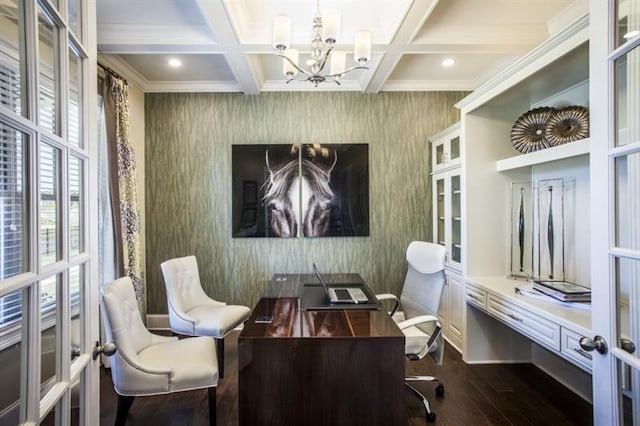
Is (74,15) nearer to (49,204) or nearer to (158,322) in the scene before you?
(49,204)

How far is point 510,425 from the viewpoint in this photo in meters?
2.12

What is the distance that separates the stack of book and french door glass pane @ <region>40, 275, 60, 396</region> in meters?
2.64

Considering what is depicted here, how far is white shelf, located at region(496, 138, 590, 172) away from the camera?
2.02 metres

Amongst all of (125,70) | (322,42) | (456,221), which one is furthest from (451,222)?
(125,70)

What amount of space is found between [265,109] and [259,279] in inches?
78.2

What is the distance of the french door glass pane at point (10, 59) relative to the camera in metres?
0.74

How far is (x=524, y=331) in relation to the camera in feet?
7.42

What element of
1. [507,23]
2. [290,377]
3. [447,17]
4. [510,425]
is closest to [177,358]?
[290,377]

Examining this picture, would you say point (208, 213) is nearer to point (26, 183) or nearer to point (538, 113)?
point (26, 183)

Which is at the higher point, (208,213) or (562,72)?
(562,72)

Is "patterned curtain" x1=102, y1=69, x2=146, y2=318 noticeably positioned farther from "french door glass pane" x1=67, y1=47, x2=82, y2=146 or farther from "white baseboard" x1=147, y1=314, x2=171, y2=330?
"french door glass pane" x1=67, y1=47, x2=82, y2=146

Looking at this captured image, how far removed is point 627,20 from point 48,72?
173 centimetres

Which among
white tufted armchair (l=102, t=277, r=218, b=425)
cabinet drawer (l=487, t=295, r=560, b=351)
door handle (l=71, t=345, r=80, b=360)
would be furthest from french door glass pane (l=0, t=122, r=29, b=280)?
cabinet drawer (l=487, t=295, r=560, b=351)

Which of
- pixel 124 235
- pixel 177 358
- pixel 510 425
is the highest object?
pixel 124 235
